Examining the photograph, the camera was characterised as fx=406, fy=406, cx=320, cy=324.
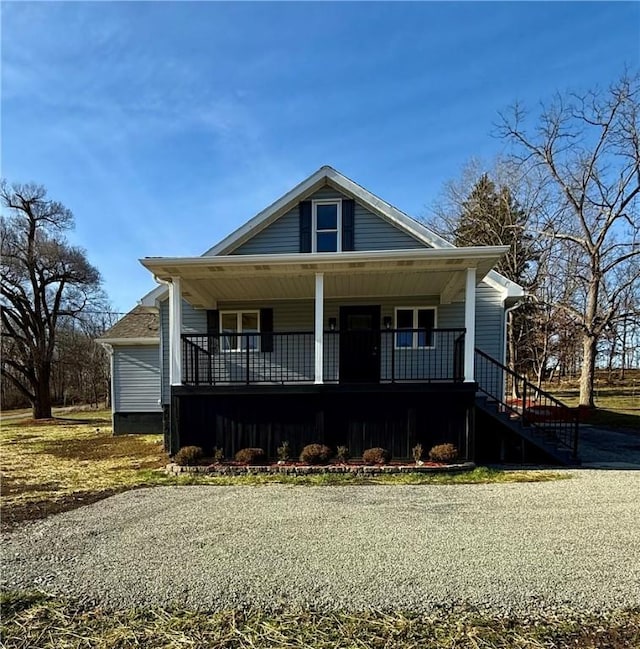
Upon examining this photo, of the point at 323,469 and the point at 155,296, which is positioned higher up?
the point at 155,296

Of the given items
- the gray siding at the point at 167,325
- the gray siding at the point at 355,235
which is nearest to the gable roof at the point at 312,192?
the gray siding at the point at 355,235

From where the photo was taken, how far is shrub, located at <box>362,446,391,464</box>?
7.79 metres

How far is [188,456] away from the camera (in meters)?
7.92

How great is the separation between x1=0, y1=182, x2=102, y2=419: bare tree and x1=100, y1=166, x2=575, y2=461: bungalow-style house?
942 cm

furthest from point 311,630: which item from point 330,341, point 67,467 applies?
point 330,341

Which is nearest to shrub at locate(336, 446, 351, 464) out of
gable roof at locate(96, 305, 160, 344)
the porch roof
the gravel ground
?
the gravel ground

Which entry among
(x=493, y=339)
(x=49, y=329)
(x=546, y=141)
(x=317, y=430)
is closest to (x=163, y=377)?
(x=317, y=430)

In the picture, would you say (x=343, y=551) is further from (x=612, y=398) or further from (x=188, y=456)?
(x=612, y=398)

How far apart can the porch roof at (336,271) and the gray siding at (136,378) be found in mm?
4420

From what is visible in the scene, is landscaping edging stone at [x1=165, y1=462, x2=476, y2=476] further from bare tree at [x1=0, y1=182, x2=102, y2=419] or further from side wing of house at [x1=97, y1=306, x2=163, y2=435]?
bare tree at [x1=0, y1=182, x2=102, y2=419]

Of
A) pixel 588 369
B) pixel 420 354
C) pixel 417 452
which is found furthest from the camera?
pixel 588 369

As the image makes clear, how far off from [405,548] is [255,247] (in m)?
8.12

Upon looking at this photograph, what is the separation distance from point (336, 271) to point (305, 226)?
8.64ft

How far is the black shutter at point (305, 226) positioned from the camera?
10.4m
